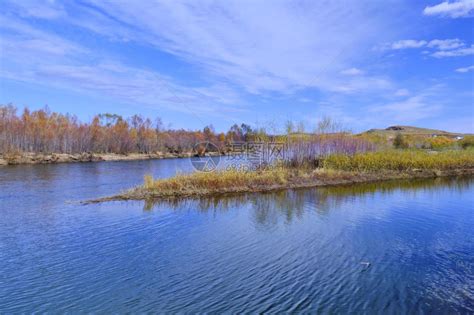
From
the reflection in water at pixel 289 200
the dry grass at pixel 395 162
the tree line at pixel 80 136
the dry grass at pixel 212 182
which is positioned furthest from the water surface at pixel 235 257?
the tree line at pixel 80 136

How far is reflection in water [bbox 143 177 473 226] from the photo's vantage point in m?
14.9

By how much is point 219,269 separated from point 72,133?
209 feet

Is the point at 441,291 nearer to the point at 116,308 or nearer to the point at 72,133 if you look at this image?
the point at 116,308

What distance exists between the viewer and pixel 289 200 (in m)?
17.8

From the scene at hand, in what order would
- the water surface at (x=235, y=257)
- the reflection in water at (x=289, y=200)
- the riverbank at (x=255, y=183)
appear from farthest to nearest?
the riverbank at (x=255, y=183), the reflection in water at (x=289, y=200), the water surface at (x=235, y=257)

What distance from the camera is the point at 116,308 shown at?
628cm

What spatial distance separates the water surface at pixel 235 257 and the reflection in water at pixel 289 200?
7.3 inches

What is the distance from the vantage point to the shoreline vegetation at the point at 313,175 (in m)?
18.8

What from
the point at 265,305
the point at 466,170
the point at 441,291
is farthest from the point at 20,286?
the point at 466,170

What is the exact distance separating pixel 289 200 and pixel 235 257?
30.1 feet

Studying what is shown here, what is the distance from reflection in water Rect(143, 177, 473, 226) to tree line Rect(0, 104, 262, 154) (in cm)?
2846

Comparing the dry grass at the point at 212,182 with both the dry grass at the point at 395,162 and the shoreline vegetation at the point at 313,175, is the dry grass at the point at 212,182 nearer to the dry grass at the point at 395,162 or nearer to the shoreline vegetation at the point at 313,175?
the shoreline vegetation at the point at 313,175

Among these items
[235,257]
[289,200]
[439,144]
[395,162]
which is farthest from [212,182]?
[439,144]

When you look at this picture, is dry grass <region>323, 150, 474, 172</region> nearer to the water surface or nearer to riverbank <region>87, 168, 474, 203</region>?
riverbank <region>87, 168, 474, 203</region>
